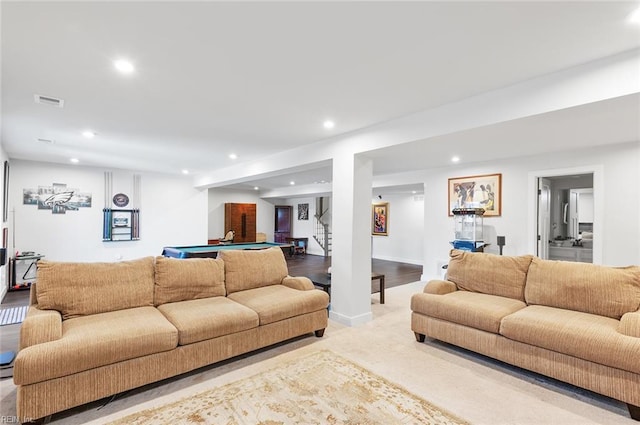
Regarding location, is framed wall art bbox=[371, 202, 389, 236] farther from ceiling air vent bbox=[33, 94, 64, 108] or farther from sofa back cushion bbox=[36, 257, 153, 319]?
ceiling air vent bbox=[33, 94, 64, 108]

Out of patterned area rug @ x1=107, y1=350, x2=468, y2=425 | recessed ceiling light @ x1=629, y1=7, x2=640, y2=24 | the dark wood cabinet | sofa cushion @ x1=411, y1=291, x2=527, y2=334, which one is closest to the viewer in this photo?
recessed ceiling light @ x1=629, y1=7, x2=640, y2=24

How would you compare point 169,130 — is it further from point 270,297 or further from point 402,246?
point 402,246

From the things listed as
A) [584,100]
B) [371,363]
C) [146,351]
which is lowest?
[371,363]

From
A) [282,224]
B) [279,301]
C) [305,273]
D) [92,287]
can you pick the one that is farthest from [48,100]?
[282,224]

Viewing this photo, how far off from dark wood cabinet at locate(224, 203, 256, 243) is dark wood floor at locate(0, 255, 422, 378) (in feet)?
6.18

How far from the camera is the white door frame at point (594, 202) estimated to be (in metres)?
4.38

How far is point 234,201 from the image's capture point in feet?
37.0

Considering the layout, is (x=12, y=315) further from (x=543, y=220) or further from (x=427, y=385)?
(x=543, y=220)

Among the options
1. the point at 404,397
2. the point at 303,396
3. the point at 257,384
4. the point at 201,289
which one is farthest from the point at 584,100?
the point at 201,289

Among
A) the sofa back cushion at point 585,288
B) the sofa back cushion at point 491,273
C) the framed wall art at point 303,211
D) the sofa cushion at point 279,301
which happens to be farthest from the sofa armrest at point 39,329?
the framed wall art at point 303,211

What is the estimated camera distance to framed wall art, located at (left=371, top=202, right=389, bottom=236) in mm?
10164

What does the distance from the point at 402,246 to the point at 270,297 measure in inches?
276

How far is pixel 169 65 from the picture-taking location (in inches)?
92.0

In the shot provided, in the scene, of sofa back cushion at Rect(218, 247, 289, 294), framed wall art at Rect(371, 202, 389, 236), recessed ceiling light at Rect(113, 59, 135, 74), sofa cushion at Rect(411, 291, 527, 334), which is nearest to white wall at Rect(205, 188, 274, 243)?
framed wall art at Rect(371, 202, 389, 236)
